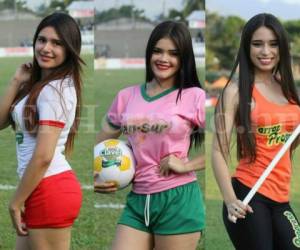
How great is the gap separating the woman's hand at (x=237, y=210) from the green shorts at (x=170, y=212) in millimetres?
197

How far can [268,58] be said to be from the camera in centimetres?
300

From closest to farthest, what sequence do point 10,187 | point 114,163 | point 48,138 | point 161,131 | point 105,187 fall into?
point 48,138 < point 161,131 < point 114,163 < point 105,187 < point 10,187

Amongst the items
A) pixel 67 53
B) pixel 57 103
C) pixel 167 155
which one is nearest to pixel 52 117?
pixel 57 103

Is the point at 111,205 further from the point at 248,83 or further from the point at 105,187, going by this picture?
the point at 248,83

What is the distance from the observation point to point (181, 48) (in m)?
3.03

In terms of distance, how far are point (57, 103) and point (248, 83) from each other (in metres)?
0.90

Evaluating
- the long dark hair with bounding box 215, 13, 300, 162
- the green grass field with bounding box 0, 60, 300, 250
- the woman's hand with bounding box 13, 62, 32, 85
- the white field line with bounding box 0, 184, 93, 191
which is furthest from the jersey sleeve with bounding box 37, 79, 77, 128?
the white field line with bounding box 0, 184, 93, 191

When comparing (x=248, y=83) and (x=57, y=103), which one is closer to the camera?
(x=57, y=103)

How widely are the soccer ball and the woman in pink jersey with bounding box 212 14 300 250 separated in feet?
1.41

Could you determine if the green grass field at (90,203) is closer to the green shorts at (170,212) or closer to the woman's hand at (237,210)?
the green shorts at (170,212)

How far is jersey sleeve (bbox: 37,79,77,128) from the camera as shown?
2.80 meters

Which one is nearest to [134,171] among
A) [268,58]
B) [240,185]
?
[240,185]

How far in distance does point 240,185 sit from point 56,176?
2.84 ft

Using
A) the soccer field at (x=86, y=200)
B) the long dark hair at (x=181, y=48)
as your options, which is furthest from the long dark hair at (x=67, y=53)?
the soccer field at (x=86, y=200)
